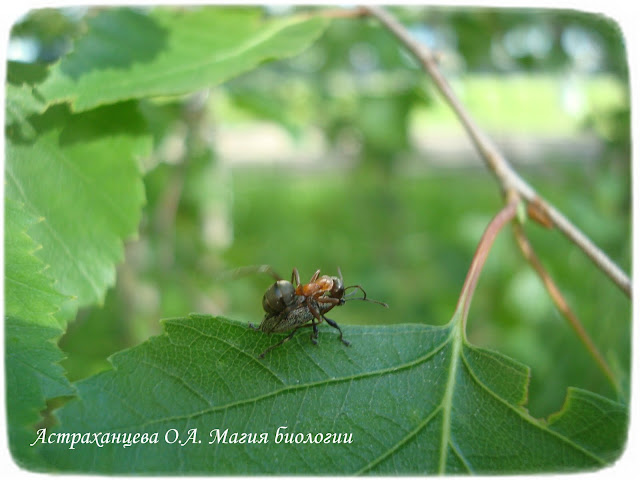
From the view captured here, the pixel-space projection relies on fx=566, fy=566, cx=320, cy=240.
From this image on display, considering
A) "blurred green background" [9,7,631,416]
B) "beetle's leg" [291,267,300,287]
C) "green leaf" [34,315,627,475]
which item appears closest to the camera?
"green leaf" [34,315,627,475]

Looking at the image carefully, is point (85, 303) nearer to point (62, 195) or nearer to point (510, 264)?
point (62, 195)

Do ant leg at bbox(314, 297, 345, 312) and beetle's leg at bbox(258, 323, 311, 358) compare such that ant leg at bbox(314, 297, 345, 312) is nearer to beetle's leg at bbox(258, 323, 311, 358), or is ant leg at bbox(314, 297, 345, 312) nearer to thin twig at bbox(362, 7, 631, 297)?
beetle's leg at bbox(258, 323, 311, 358)

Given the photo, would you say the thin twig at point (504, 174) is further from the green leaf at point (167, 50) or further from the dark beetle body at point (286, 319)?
the dark beetle body at point (286, 319)

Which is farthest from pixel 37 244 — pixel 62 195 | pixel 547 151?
pixel 547 151

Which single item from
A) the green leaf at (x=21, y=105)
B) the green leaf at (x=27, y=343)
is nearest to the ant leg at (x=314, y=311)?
the green leaf at (x=27, y=343)

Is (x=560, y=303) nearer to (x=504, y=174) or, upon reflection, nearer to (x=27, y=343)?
(x=504, y=174)

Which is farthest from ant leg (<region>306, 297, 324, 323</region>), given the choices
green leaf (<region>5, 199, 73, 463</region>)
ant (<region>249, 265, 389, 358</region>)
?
green leaf (<region>5, 199, 73, 463</region>)

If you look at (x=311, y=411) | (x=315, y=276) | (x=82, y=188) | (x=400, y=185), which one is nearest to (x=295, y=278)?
(x=315, y=276)
